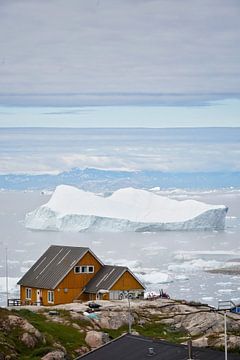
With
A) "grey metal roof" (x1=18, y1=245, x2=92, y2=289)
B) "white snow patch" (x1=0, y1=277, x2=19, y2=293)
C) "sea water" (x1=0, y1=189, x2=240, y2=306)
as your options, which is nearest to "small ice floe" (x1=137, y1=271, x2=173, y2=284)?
"sea water" (x1=0, y1=189, x2=240, y2=306)

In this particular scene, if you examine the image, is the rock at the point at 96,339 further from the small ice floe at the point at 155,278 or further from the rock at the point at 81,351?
the small ice floe at the point at 155,278

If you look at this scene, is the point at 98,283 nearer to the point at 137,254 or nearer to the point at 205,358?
the point at 205,358

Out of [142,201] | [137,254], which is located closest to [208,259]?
[137,254]

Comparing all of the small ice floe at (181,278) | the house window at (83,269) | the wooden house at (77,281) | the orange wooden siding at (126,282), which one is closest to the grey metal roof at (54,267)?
the wooden house at (77,281)

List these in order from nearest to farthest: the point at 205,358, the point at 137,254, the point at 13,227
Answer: the point at 205,358 < the point at 137,254 < the point at 13,227

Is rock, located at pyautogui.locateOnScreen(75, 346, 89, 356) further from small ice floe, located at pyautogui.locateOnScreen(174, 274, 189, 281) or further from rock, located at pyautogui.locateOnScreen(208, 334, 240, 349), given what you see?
small ice floe, located at pyautogui.locateOnScreen(174, 274, 189, 281)

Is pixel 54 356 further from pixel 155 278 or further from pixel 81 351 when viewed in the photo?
pixel 155 278

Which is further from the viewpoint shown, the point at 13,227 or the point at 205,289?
the point at 13,227
